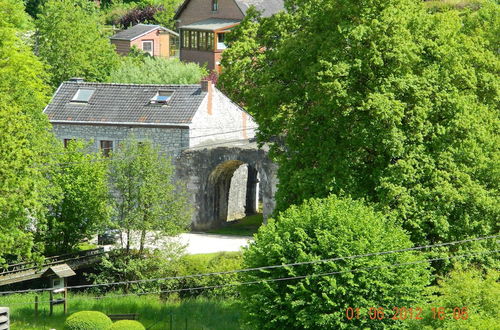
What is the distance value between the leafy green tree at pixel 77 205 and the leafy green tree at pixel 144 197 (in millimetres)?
1128

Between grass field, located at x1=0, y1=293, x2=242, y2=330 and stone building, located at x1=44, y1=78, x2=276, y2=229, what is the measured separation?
41.9 feet

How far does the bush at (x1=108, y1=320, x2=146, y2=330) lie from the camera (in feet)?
123

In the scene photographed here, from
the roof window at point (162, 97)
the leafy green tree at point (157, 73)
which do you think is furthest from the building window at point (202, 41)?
the roof window at point (162, 97)

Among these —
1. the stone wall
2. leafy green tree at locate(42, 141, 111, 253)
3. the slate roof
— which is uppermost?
the slate roof

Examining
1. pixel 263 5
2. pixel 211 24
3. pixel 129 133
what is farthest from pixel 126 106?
pixel 263 5

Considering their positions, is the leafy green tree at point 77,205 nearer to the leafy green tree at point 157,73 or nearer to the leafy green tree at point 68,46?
the leafy green tree at point 157,73

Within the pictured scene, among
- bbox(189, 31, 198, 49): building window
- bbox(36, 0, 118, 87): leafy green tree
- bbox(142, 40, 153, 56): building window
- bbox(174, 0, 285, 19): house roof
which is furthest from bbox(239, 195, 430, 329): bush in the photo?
bbox(142, 40, 153, 56): building window

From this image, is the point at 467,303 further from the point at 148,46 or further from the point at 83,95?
the point at 148,46

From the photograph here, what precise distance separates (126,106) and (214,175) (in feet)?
19.6

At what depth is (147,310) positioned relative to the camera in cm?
4247

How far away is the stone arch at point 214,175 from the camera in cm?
5550

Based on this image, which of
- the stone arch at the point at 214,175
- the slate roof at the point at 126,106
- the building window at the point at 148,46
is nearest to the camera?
the stone arch at the point at 214,175

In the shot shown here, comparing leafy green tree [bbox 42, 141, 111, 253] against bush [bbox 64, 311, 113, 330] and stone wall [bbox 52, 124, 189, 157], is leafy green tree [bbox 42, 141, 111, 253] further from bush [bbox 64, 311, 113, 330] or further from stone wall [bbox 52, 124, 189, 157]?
bush [bbox 64, 311, 113, 330]

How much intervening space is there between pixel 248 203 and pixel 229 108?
594 centimetres
